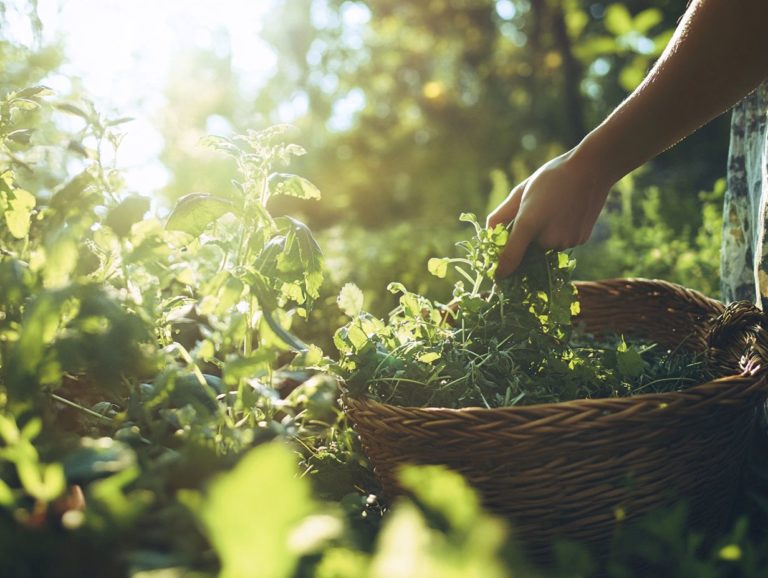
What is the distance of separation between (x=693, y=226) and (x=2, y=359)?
3584 mm

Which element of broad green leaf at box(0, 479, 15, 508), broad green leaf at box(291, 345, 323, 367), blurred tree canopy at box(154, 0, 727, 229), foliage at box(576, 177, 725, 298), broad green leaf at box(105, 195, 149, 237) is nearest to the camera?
broad green leaf at box(0, 479, 15, 508)

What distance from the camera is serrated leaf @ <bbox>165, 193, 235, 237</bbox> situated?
108cm

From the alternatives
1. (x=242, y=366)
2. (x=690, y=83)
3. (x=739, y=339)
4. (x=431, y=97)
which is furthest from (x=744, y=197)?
(x=431, y=97)

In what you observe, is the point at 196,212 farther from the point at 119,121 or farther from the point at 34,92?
the point at 34,92

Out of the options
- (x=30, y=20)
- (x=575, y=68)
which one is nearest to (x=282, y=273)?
(x=30, y=20)

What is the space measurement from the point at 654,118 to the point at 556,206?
0.26 metres

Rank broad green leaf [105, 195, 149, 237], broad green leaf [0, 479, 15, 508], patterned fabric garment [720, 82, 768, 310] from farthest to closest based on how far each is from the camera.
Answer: patterned fabric garment [720, 82, 768, 310], broad green leaf [105, 195, 149, 237], broad green leaf [0, 479, 15, 508]

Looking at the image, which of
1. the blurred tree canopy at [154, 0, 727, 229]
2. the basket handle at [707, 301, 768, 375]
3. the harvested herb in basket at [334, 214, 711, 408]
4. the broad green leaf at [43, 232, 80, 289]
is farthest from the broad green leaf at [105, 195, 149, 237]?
the blurred tree canopy at [154, 0, 727, 229]

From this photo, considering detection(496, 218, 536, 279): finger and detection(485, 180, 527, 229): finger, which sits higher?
detection(485, 180, 527, 229): finger

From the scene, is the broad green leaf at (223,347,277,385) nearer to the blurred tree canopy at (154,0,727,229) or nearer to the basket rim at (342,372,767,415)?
the basket rim at (342,372,767,415)

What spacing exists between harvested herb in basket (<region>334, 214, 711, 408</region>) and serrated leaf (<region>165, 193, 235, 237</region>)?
318mm

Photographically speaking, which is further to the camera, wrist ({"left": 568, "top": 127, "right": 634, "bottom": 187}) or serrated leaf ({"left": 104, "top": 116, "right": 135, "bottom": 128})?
wrist ({"left": 568, "top": 127, "right": 634, "bottom": 187})

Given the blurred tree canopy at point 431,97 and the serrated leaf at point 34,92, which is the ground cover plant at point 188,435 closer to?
the serrated leaf at point 34,92

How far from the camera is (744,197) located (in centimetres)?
174
